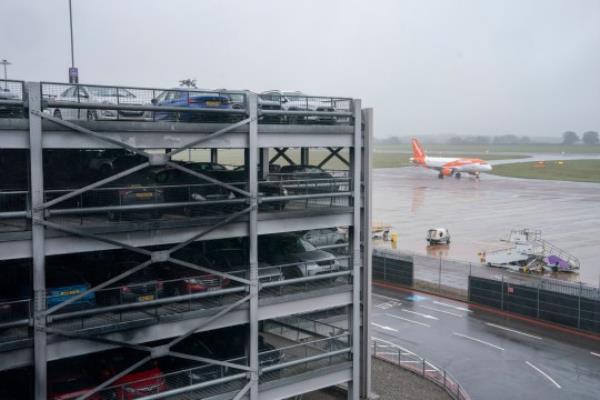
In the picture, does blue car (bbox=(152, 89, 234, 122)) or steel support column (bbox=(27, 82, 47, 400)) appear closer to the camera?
steel support column (bbox=(27, 82, 47, 400))

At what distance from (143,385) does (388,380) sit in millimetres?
9782

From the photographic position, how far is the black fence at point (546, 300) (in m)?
28.5

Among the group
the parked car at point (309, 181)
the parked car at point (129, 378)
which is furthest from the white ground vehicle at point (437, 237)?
the parked car at point (129, 378)

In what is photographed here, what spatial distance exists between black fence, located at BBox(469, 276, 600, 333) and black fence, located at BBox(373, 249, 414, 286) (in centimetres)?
440

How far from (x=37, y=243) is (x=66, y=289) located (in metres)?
1.79

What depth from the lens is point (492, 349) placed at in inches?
1031

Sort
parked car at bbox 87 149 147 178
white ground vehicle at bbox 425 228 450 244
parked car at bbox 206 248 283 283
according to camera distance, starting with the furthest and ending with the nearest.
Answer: white ground vehicle at bbox 425 228 450 244, parked car at bbox 206 248 283 283, parked car at bbox 87 149 147 178

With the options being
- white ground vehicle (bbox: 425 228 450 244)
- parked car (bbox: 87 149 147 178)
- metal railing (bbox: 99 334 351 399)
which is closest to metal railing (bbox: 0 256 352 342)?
metal railing (bbox: 99 334 351 399)

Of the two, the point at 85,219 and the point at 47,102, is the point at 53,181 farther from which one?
the point at 47,102

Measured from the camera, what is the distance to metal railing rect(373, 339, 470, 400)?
20.8 meters

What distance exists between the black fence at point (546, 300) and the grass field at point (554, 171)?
283ft

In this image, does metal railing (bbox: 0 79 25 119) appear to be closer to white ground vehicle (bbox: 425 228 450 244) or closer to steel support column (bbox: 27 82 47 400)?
steel support column (bbox: 27 82 47 400)

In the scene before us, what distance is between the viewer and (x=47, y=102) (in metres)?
11.9

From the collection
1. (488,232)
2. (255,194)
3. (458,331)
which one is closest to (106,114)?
(255,194)
